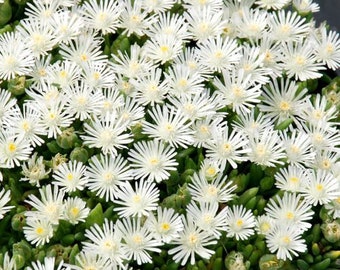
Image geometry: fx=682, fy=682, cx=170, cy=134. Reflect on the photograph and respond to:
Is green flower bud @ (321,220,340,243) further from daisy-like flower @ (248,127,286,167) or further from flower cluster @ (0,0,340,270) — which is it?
daisy-like flower @ (248,127,286,167)

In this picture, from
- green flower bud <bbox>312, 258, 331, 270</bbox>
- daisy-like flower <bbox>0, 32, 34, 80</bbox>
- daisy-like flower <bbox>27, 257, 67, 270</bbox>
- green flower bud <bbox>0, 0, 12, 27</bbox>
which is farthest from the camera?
green flower bud <bbox>0, 0, 12, 27</bbox>

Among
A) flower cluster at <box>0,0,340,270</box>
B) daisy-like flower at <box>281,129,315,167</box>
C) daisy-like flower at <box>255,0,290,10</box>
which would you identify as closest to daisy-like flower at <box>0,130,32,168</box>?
flower cluster at <box>0,0,340,270</box>

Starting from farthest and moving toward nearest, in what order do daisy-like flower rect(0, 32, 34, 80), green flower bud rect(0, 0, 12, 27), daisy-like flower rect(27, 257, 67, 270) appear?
green flower bud rect(0, 0, 12, 27) < daisy-like flower rect(0, 32, 34, 80) < daisy-like flower rect(27, 257, 67, 270)

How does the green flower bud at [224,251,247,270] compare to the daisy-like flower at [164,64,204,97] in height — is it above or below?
below

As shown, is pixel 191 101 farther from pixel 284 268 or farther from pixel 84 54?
pixel 284 268

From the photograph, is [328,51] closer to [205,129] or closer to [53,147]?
[205,129]

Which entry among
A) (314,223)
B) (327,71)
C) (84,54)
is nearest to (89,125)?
(84,54)

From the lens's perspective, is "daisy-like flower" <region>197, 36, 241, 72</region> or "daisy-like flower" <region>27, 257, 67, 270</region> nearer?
"daisy-like flower" <region>27, 257, 67, 270</region>

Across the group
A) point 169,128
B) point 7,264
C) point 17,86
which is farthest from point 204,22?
point 7,264
